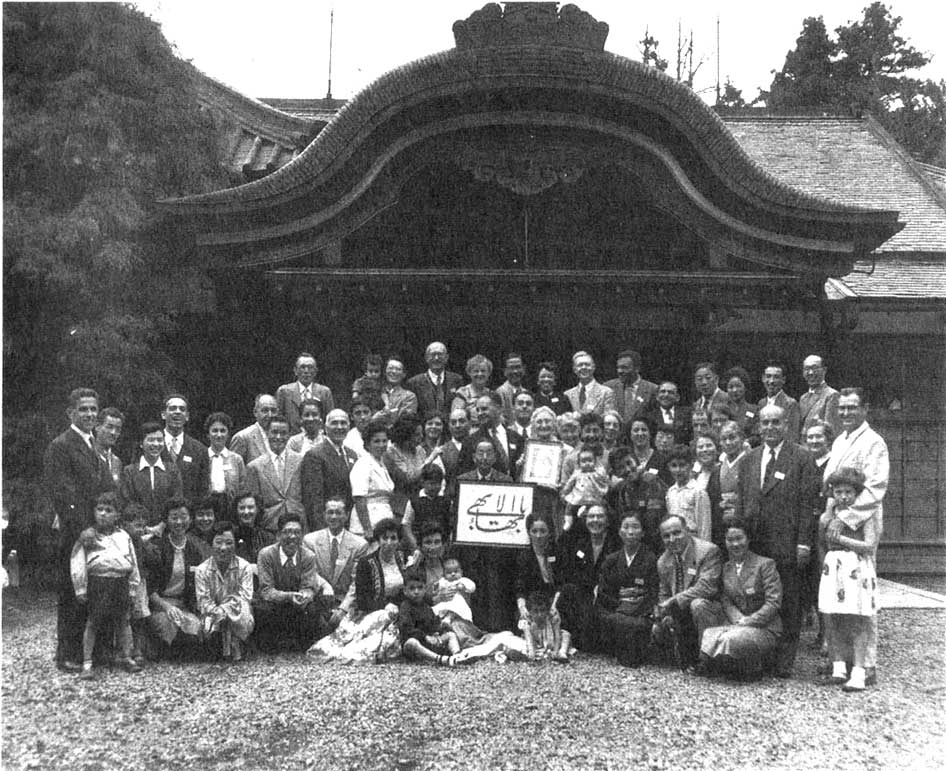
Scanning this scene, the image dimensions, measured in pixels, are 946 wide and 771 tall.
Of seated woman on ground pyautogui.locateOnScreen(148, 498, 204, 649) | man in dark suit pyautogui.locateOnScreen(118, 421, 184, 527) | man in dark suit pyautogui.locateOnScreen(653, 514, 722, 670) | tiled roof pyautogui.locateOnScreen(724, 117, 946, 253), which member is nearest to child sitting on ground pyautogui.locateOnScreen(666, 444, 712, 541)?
man in dark suit pyautogui.locateOnScreen(653, 514, 722, 670)

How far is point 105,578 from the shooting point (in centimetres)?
627

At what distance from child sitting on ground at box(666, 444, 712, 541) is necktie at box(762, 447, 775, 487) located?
405 millimetres

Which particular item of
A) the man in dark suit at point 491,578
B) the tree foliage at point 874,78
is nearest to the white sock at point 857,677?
the man in dark suit at point 491,578

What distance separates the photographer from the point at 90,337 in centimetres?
884

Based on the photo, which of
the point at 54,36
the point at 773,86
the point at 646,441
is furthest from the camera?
the point at 773,86

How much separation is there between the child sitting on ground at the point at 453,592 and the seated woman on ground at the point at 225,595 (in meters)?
1.27

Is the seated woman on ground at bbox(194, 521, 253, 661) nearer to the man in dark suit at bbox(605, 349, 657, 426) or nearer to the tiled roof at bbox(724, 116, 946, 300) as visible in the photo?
the man in dark suit at bbox(605, 349, 657, 426)

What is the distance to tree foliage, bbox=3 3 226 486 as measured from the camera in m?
8.82

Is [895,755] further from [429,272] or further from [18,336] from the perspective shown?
[18,336]

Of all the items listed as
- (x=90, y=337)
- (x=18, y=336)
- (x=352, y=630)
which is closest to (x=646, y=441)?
(x=352, y=630)

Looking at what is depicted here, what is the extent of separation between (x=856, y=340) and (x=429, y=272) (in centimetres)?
473

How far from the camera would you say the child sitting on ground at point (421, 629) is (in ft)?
21.4

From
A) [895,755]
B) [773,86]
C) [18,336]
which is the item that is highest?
[773,86]

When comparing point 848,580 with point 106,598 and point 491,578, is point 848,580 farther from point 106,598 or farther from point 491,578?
point 106,598
